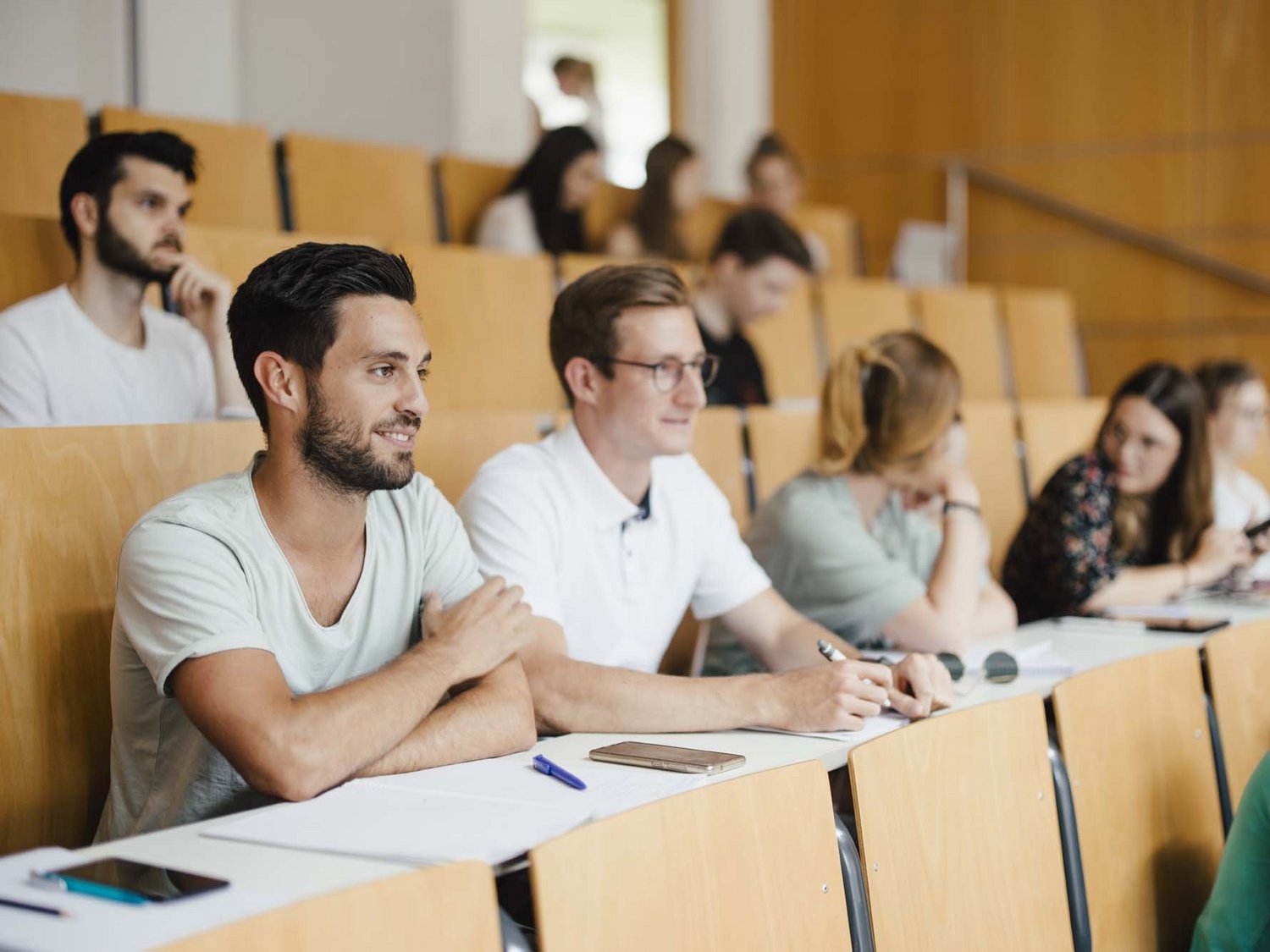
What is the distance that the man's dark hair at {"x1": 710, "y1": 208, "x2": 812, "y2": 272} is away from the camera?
369 centimetres

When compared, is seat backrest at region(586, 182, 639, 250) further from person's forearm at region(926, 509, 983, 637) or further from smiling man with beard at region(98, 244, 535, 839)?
smiling man with beard at region(98, 244, 535, 839)

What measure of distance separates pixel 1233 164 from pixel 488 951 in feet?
19.0

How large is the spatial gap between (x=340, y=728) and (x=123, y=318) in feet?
4.34

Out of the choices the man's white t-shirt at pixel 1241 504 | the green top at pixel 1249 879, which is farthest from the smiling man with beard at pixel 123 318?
the man's white t-shirt at pixel 1241 504

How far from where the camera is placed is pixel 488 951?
3.53ft

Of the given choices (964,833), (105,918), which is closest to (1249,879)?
(964,833)

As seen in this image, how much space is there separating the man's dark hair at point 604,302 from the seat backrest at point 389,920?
3.85 feet

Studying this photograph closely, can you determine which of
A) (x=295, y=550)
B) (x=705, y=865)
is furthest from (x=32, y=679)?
(x=705, y=865)

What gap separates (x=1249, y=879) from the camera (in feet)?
5.30

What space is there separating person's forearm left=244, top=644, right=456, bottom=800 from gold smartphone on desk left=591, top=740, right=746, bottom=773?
22cm

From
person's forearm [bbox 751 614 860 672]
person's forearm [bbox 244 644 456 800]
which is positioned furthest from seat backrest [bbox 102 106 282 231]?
person's forearm [bbox 244 644 456 800]

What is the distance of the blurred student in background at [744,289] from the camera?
3.70m

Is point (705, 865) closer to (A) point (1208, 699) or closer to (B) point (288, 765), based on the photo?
(B) point (288, 765)

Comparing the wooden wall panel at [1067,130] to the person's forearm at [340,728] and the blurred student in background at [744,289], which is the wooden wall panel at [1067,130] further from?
the person's forearm at [340,728]
